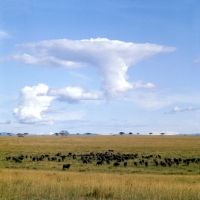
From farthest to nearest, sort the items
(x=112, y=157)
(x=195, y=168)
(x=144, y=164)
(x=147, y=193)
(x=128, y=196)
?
(x=112, y=157), (x=144, y=164), (x=195, y=168), (x=147, y=193), (x=128, y=196)

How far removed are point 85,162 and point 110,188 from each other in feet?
95.0

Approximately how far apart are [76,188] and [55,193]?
175 cm

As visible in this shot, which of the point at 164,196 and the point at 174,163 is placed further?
the point at 174,163

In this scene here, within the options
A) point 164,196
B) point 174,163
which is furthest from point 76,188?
point 174,163

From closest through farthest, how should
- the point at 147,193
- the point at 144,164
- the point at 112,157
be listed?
the point at 147,193
the point at 144,164
the point at 112,157

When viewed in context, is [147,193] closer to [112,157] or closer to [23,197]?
[23,197]

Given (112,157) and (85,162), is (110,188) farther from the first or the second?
(112,157)

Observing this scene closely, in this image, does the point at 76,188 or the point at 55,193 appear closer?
the point at 55,193

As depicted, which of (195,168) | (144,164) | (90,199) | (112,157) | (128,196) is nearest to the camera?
(90,199)

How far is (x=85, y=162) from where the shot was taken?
145 feet

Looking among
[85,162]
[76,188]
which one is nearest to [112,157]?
[85,162]

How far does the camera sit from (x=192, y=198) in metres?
14.2

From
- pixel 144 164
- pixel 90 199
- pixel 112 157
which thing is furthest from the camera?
pixel 112 157

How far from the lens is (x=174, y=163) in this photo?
43.3 m
